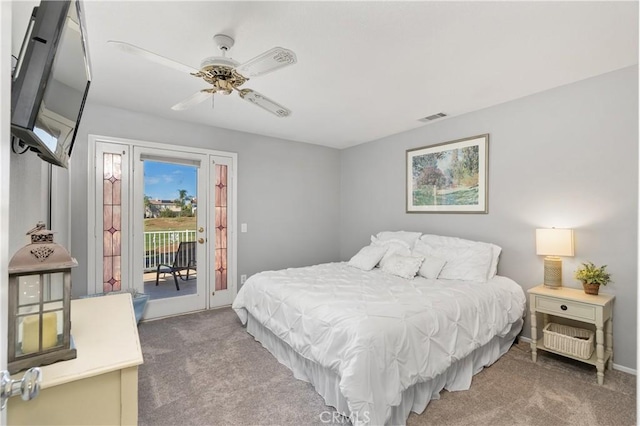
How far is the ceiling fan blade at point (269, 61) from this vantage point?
5.51 ft

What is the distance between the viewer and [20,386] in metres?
0.64

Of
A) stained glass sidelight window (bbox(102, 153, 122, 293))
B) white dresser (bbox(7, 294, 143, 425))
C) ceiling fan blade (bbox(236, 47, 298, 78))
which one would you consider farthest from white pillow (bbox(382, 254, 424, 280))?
stained glass sidelight window (bbox(102, 153, 122, 293))

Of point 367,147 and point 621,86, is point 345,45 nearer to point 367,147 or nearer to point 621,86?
point 621,86

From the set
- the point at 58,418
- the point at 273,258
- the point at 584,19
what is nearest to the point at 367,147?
the point at 273,258

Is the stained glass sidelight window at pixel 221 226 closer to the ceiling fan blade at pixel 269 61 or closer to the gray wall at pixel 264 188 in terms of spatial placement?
the gray wall at pixel 264 188

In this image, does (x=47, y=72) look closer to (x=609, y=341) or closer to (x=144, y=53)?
(x=144, y=53)

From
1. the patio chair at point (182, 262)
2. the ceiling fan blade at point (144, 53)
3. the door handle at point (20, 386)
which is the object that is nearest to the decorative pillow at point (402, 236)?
the patio chair at point (182, 262)

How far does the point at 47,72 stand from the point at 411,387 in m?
2.38

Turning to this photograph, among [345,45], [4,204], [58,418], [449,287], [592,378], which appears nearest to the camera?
[4,204]

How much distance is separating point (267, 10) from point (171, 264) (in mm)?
3233

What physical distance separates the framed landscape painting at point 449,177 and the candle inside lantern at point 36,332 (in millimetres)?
3670

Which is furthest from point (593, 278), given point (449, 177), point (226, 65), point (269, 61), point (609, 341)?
point (226, 65)

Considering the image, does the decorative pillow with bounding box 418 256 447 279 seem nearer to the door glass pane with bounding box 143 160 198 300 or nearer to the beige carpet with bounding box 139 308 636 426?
the beige carpet with bounding box 139 308 636 426

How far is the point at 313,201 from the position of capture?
5.12 metres
